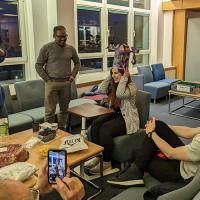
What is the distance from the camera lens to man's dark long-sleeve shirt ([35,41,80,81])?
340cm

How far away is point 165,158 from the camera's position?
6.67ft

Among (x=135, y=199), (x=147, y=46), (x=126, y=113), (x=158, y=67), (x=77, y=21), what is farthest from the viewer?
(x=147, y=46)

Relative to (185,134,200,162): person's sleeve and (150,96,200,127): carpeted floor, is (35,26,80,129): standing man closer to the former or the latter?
(150,96,200,127): carpeted floor

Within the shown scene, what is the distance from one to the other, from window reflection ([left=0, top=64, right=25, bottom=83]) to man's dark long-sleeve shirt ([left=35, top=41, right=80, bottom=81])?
0.95 m

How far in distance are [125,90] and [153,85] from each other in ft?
9.85

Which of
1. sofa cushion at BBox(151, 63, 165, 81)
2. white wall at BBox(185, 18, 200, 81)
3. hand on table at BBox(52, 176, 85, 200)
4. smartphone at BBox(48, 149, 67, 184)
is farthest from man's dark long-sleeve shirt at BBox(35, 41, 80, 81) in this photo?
white wall at BBox(185, 18, 200, 81)

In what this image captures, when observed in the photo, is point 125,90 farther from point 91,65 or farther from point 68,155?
point 91,65

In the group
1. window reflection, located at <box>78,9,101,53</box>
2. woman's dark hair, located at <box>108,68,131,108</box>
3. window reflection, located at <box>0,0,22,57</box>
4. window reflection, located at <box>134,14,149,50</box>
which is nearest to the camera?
woman's dark hair, located at <box>108,68,131,108</box>

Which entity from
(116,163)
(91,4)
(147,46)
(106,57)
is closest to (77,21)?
(91,4)

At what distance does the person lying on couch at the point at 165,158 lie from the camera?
1.79m

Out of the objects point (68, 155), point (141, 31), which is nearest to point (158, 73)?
point (141, 31)

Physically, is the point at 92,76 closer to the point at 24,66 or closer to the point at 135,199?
the point at 24,66

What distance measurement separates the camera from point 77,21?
4883 mm

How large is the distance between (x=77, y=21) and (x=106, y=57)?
1.08 m
